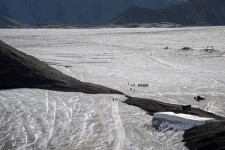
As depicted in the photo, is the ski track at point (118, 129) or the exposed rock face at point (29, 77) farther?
the exposed rock face at point (29, 77)

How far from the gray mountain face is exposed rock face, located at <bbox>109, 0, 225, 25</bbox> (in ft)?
81.6

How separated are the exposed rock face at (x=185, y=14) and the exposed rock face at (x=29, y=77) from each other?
3631 inches

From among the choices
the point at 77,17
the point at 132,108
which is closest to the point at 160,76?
the point at 132,108

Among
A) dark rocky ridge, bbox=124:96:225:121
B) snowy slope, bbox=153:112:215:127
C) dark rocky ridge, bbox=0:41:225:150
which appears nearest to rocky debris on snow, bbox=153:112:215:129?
snowy slope, bbox=153:112:215:127

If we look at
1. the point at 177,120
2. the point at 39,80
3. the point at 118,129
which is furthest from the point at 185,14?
the point at 118,129

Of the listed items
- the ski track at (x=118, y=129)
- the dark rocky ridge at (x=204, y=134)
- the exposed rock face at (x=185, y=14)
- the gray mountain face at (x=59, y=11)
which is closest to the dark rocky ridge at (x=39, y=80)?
the dark rocky ridge at (x=204, y=134)

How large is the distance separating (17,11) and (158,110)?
134 m

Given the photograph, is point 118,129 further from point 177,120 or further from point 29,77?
point 29,77

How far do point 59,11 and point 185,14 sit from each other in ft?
158

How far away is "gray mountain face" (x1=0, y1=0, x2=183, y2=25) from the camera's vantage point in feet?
467

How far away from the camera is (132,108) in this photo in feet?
62.3

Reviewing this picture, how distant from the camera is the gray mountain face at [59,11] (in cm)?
14238

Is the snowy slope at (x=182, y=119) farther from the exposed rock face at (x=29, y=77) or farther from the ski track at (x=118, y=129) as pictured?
the exposed rock face at (x=29, y=77)

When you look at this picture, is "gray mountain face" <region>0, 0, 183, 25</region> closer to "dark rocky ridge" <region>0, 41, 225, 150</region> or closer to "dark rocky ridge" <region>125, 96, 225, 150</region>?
"dark rocky ridge" <region>0, 41, 225, 150</region>
